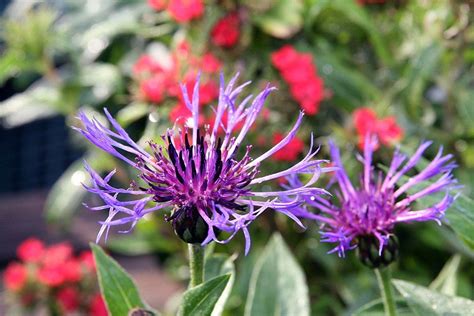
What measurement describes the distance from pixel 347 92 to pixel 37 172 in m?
1.77

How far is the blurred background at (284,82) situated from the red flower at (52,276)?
10mm

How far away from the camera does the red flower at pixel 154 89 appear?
123 cm

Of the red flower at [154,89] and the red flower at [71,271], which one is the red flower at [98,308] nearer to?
the red flower at [71,271]

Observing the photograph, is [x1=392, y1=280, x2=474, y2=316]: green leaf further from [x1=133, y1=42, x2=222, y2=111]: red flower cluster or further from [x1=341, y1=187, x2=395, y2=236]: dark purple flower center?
[x1=133, y1=42, x2=222, y2=111]: red flower cluster

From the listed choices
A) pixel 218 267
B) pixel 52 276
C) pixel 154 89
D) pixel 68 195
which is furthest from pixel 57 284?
pixel 218 267

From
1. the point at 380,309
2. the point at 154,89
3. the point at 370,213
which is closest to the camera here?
the point at 370,213

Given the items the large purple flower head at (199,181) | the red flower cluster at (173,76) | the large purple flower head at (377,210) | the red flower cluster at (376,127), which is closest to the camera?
the large purple flower head at (199,181)

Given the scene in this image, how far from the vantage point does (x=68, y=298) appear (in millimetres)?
1521

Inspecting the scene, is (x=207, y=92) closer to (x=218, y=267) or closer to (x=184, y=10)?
(x=184, y=10)

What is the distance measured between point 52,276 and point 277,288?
0.78 meters

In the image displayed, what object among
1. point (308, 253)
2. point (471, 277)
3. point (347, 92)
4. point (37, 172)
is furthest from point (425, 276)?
point (37, 172)

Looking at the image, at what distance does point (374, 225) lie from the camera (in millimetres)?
651

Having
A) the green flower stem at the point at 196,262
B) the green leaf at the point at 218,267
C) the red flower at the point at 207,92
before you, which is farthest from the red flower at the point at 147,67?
the green flower stem at the point at 196,262

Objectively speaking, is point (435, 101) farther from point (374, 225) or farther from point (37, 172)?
point (37, 172)
